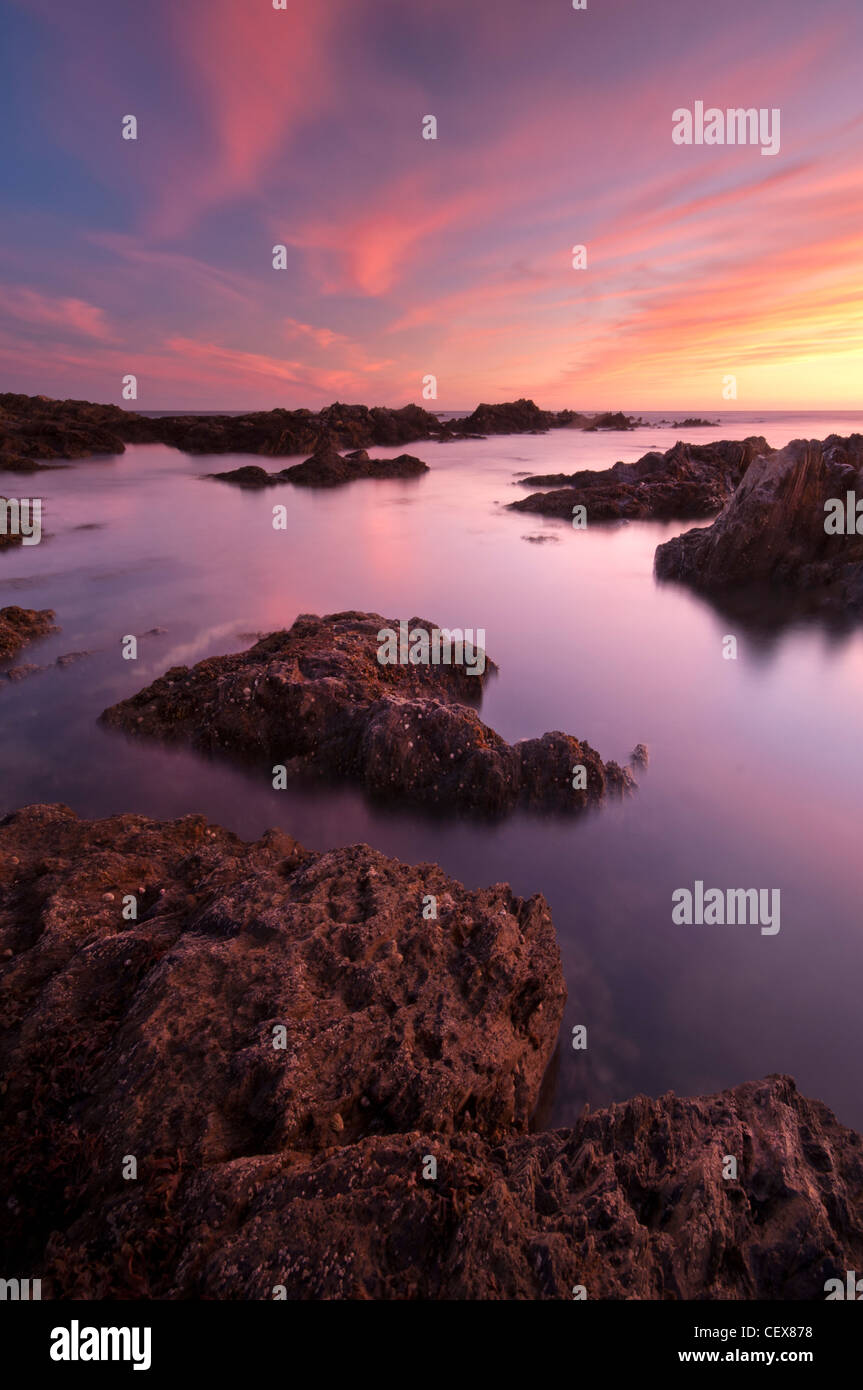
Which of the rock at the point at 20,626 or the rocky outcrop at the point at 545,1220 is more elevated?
the rock at the point at 20,626

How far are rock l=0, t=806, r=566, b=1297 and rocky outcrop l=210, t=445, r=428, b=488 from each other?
135 ft

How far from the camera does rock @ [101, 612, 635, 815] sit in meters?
9.02

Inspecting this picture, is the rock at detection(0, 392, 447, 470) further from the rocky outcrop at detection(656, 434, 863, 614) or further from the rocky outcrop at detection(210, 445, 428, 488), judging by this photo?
the rocky outcrop at detection(656, 434, 863, 614)

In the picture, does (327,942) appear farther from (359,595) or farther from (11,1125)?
(359,595)

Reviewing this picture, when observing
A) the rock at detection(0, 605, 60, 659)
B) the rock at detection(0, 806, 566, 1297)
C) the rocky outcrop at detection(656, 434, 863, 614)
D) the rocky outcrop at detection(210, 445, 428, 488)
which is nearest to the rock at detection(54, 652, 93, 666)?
the rock at detection(0, 605, 60, 659)

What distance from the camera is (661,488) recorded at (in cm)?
3300

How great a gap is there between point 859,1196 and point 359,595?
62.6ft

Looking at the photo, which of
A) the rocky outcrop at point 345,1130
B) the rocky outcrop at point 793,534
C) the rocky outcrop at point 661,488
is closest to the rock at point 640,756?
the rocky outcrop at point 345,1130

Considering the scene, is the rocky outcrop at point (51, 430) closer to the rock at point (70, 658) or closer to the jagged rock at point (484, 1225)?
the rock at point (70, 658)

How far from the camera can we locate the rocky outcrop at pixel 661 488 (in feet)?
106

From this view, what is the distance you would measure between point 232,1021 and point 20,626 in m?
14.5

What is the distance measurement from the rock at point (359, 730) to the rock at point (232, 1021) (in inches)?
116

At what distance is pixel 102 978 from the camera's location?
4617 millimetres
